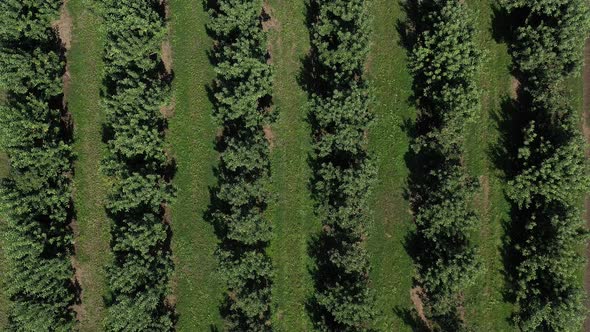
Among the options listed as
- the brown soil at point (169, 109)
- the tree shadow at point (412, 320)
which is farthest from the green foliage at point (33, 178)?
the tree shadow at point (412, 320)

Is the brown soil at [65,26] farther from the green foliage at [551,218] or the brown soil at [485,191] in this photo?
the green foliage at [551,218]

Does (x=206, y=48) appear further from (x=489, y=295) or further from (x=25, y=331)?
(x=489, y=295)

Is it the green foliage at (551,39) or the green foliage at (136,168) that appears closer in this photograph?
the green foliage at (551,39)

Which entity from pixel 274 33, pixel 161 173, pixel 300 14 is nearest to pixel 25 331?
pixel 161 173

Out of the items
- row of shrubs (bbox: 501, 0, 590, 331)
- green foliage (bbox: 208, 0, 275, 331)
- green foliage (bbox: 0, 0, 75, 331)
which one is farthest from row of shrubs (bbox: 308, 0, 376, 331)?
green foliage (bbox: 0, 0, 75, 331)

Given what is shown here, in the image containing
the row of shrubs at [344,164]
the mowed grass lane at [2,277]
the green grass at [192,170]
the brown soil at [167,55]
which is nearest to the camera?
the row of shrubs at [344,164]

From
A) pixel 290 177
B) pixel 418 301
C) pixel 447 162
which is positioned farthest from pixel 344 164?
pixel 418 301

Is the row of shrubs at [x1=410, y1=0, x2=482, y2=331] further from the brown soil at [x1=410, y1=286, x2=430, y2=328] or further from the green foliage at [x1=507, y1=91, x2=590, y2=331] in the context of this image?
the green foliage at [x1=507, y1=91, x2=590, y2=331]
